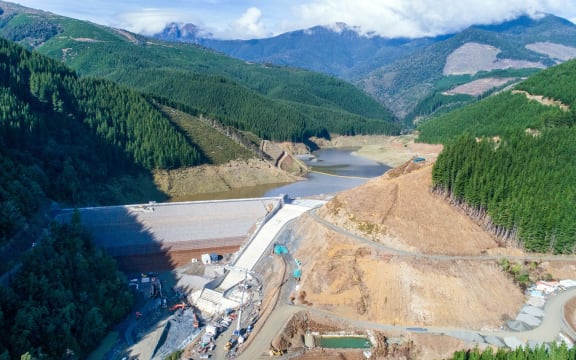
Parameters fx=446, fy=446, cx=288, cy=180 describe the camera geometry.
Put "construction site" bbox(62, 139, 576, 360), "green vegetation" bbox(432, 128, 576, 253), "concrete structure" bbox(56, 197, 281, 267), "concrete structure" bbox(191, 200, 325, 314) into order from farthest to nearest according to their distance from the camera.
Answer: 1. "concrete structure" bbox(56, 197, 281, 267)
2. "concrete structure" bbox(191, 200, 325, 314)
3. "green vegetation" bbox(432, 128, 576, 253)
4. "construction site" bbox(62, 139, 576, 360)

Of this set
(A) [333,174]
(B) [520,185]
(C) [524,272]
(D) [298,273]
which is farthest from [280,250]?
(A) [333,174]

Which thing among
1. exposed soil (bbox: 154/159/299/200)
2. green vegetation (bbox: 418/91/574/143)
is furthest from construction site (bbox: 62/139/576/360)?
green vegetation (bbox: 418/91/574/143)

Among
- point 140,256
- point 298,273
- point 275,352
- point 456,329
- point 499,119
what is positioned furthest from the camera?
point 499,119

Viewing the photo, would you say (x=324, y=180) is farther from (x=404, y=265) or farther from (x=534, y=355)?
(x=534, y=355)

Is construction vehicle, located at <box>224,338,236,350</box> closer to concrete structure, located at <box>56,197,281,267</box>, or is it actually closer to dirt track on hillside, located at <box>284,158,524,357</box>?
dirt track on hillside, located at <box>284,158,524,357</box>

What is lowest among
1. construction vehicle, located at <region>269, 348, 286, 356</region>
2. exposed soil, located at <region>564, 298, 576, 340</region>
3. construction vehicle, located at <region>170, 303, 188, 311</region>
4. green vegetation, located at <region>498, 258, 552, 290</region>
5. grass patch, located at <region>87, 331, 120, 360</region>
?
grass patch, located at <region>87, 331, 120, 360</region>

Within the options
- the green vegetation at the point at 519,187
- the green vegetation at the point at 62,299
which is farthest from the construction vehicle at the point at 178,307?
the green vegetation at the point at 519,187

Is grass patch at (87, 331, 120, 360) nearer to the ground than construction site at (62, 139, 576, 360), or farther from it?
nearer to the ground

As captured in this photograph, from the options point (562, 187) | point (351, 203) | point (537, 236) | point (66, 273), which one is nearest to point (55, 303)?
point (66, 273)
